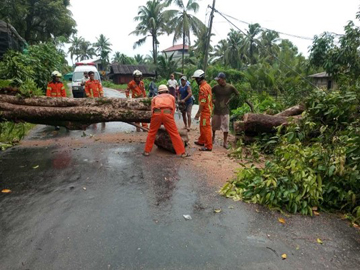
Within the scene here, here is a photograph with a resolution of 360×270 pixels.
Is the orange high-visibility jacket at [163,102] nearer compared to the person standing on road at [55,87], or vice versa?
the orange high-visibility jacket at [163,102]

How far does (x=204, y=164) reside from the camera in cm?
523

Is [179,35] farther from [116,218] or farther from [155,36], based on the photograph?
[116,218]

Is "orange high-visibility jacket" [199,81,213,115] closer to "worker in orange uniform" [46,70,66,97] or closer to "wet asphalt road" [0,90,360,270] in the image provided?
"wet asphalt road" [0,90,360,270]

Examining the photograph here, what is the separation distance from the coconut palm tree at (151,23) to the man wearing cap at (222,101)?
28647 millimetres

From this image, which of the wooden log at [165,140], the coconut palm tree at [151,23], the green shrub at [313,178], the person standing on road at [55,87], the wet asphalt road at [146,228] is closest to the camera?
the wet asphalt road at [146,228]

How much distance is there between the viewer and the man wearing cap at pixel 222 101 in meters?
6.41

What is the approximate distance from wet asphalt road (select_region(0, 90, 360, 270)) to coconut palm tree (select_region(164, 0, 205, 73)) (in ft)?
78.1

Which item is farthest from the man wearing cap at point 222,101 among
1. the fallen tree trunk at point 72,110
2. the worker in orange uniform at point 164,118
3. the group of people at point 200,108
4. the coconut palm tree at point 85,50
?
the coconut palm tree at point 85,50

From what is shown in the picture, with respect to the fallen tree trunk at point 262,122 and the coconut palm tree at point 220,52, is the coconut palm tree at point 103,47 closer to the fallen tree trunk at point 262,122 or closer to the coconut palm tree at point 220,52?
the coconut palm tree at point 220,52

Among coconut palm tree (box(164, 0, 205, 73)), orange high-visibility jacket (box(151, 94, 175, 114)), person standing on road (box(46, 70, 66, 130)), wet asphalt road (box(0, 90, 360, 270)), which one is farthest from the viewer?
coconut palm tree (box(164, 0, 205, 73))

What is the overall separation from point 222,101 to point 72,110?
3365mm

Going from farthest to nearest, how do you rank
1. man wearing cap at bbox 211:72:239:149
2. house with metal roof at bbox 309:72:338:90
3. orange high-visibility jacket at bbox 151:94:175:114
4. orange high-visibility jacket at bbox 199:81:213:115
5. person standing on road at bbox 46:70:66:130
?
house with metal roof at bbox 309:72:338:90
person standing on road at bbox 46:70:66:130
man wearing cap at bbox 211:72:239:149
orange high-visibility jacket at bbox 199:81:213:115
orange high-visibility jacket at bbox 151:94:175:114

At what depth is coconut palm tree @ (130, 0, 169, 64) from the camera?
33.8 meters

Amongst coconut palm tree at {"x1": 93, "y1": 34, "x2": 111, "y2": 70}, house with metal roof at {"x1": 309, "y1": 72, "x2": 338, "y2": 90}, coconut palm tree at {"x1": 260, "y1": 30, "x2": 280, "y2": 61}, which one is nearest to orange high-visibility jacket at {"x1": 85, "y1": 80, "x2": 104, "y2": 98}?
house with metal roof at {"x1": 309, "y1": 72, "x2": 338, "y2": 90}
